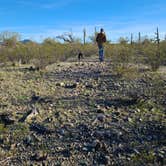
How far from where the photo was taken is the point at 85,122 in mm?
7785

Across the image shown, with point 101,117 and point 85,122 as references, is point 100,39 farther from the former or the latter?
point 85,122

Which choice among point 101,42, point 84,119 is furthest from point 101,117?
point 101,42

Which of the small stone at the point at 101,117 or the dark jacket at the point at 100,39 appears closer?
the small stone at the point at 101,117

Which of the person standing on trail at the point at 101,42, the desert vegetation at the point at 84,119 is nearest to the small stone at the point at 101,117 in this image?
the desert vegetation at the point at 84,119

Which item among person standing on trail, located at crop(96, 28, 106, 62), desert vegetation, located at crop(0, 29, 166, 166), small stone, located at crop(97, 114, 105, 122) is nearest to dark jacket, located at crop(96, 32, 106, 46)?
person standing on trail, located at crop(96, 28, 106, 62)

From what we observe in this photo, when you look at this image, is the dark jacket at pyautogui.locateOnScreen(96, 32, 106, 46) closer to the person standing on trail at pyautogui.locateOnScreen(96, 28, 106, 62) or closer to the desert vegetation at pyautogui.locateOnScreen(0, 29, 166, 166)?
the person standing on trail at pyautogui.locateOnScreen(96, 28, 106, 62)

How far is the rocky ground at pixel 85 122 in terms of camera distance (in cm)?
→ 645

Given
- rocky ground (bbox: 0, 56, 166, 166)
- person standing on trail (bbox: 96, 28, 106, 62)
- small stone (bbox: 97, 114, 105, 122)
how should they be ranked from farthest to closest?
person standing on trail (bbox: 96, 28, 106, 62), small stone (bbox: 97, 114, 105, 122), rocky ground (bbox: 0, 56, 166, 166)

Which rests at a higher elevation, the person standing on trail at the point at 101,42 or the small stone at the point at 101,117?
the person standing on trail at the point at 101,42

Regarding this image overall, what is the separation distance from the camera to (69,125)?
7.66 m

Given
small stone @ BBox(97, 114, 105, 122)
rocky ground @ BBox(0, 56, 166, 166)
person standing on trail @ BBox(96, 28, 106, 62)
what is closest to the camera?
Result: rocky ground @ BBox(0, 56, 166, 166)

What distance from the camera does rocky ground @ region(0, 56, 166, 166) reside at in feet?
21.2

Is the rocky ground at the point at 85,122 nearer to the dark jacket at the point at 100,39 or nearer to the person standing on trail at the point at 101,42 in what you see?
the person standing on trail at the point at 101,42

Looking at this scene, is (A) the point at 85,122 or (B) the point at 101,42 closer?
(A) the point at 85,122
